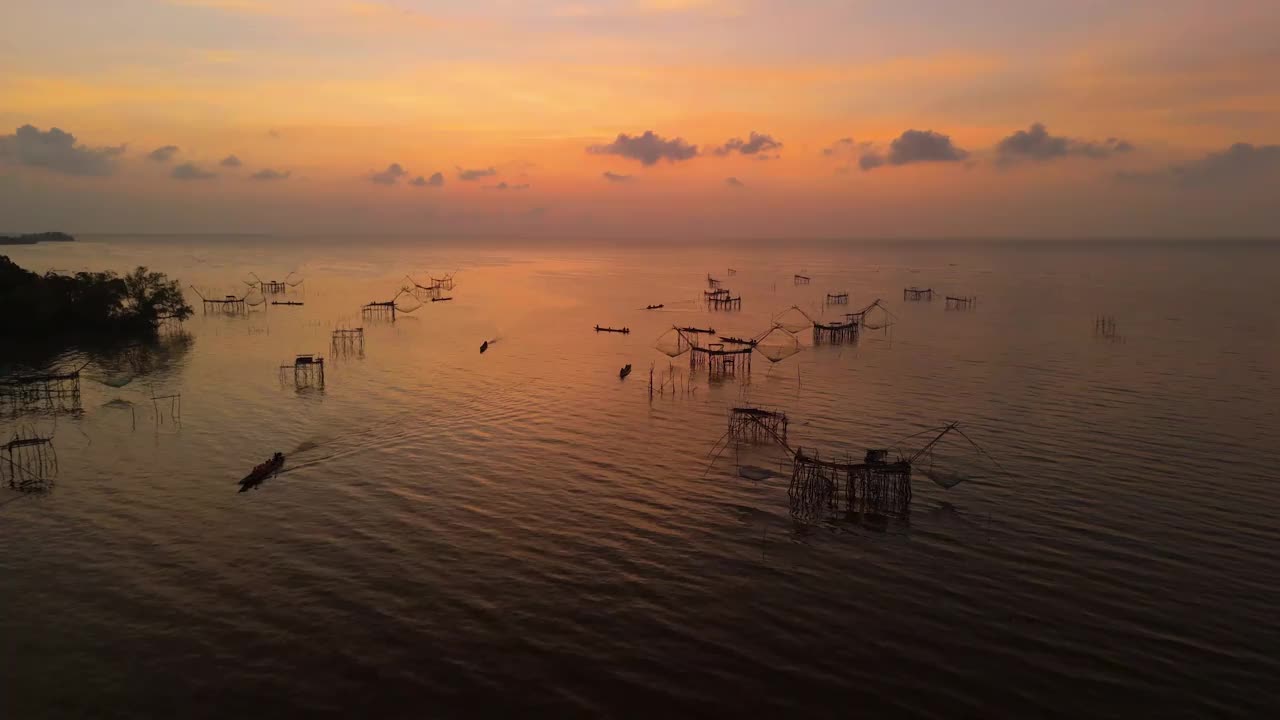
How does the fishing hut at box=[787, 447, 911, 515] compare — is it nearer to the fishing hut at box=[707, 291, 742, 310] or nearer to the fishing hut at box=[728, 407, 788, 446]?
the fishing hut at box=[728, 407, 788, 446]

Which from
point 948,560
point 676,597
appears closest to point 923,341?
point 948,560

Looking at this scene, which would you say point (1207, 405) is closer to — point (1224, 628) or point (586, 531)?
point (1224, 628)

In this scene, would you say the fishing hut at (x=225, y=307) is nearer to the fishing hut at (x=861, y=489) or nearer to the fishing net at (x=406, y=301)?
the fishing net at (x=406, y=301)

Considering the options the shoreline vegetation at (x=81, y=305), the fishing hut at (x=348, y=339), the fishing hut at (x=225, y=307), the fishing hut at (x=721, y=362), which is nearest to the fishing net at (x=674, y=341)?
the fishing hut at (x=721, y=362)

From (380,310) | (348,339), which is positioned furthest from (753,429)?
(380,310)

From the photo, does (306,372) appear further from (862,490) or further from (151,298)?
(862,490)

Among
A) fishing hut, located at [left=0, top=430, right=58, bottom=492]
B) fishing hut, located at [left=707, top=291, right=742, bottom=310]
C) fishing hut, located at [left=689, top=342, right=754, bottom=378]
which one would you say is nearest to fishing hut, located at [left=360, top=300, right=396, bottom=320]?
fishing hut, located at [left=707, top=291, right=742, bottom=310]
